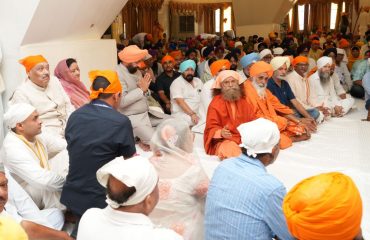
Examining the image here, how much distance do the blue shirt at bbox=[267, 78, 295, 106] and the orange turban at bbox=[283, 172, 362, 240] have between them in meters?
3.87

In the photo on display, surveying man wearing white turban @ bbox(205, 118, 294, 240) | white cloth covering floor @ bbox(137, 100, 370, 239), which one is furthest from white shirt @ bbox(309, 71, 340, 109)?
man wearing white turban @ bbox(205, 118, 294, 240)

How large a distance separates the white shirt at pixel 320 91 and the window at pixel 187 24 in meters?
10.3

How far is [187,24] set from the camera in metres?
16.0

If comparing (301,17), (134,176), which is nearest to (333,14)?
(301,17)

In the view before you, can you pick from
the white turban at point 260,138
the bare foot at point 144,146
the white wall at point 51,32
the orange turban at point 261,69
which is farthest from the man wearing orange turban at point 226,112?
the white turban at point 260,138

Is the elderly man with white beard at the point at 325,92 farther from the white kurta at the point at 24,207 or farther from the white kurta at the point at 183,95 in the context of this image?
the white kurta at the point at 24,207

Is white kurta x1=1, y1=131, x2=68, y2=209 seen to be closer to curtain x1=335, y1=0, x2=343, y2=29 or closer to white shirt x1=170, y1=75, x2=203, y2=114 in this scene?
white shirt x1=170, y1=75, x2=203, y2=114

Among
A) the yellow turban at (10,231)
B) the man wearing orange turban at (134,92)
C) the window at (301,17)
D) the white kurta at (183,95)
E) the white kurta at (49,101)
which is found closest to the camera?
the yellow turban at (10,231)

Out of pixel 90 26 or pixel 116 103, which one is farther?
pixel 90 26

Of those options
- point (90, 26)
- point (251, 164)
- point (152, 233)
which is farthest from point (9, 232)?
point (90, 26)

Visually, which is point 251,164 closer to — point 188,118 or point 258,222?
point 258,222

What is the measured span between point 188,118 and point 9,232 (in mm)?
4222

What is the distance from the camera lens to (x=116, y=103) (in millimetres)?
2758

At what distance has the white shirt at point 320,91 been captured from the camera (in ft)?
19.6
